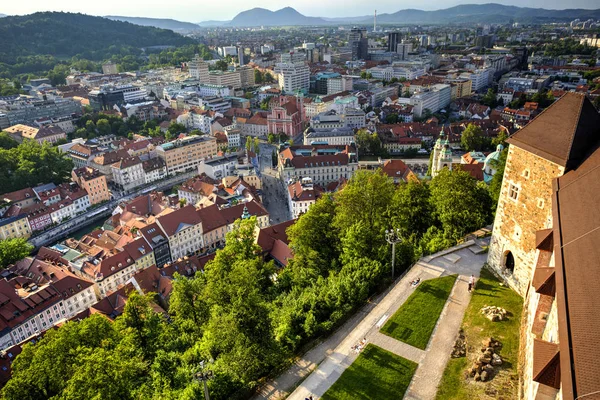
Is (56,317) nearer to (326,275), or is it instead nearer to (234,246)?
(234,246)

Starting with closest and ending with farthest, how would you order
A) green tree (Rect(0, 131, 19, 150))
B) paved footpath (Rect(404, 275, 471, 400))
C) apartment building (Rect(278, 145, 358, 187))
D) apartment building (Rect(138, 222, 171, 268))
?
1. paved footpath (Rect(404, 275, 471, 400))
2. apartment building (Rect(138, 222, 171, 268))
3. apartment building (Rect(278, 145, 358, 187))
4. green tree (Rect(0, 131, 19, 150))

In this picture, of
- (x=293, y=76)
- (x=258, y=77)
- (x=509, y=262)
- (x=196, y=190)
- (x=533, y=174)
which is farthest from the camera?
(x=258, y=77)

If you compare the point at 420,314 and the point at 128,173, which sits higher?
the point at 420,314

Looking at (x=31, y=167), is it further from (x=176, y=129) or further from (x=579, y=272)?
(x=579, y=272)

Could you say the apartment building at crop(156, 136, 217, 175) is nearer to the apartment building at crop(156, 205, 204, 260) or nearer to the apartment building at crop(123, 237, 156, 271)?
the apartment building at crop(156, 205, 204, 260)

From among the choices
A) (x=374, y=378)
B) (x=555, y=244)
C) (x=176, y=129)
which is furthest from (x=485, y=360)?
(x=176, y=129)

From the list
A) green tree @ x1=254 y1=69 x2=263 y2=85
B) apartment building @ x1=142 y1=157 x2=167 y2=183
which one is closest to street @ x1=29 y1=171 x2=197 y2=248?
apartment building @ x1=142 y1=157 x2=167 y2=183
